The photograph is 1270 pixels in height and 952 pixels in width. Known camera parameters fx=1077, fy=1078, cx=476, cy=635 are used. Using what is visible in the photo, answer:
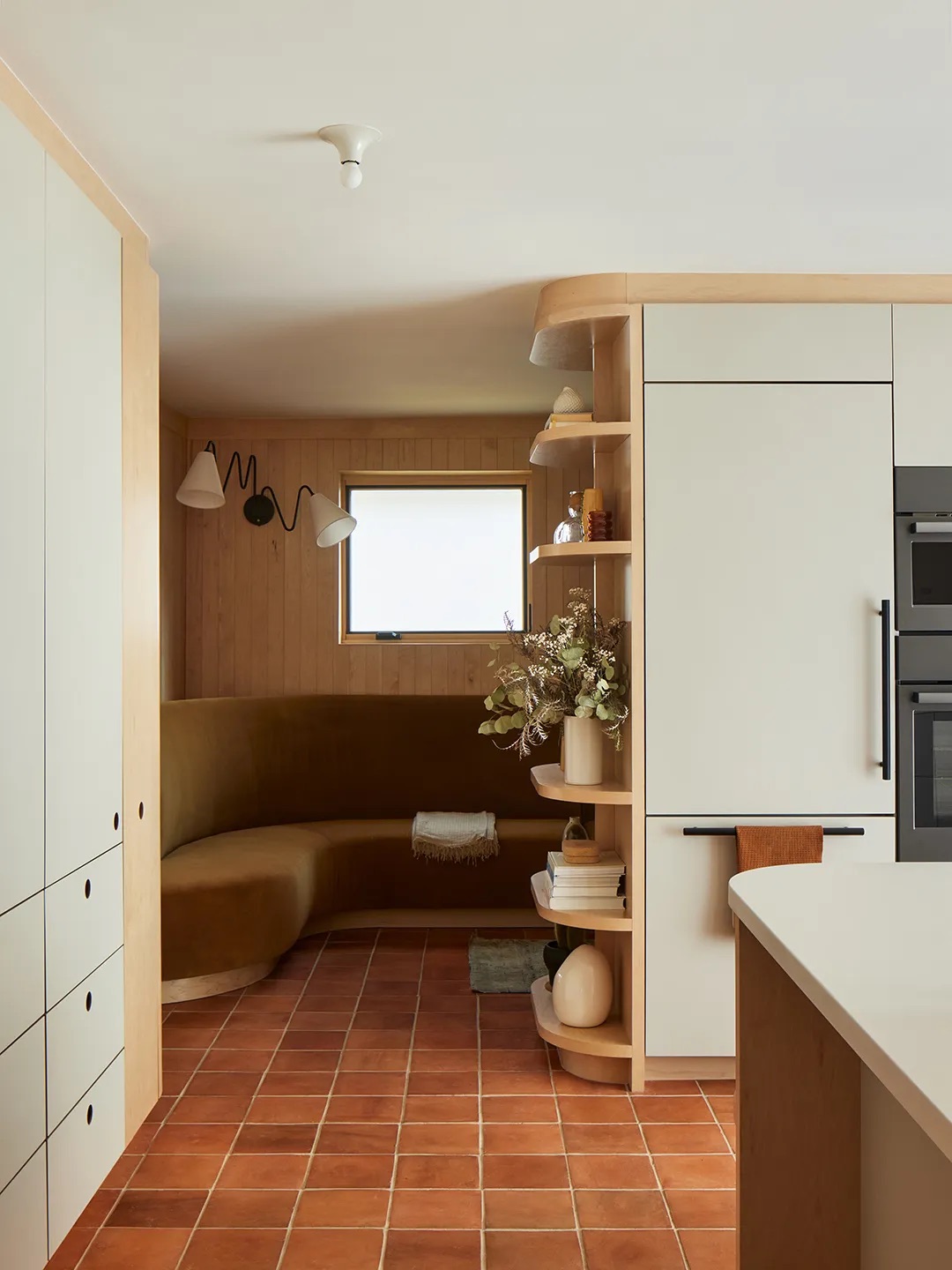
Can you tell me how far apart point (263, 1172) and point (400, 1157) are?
342 millimetres

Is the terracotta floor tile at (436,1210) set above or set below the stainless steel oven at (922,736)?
below

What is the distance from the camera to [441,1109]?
9.89ft

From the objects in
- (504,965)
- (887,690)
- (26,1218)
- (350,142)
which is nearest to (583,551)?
(887,690)

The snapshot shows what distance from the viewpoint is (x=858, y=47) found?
2.00m

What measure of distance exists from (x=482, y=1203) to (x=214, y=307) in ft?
9.23

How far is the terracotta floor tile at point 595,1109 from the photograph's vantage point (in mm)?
2949

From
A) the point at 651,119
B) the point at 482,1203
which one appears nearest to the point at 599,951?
the point at 482,1203

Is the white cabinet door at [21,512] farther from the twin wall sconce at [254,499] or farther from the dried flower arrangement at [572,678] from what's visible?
the twin wall sconce at [254,499]

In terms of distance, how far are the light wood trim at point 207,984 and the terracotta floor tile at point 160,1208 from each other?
54.4 inches

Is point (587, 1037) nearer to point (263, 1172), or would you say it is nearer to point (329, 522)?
point (263, 1172)

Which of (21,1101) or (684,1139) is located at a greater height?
(21,1101)

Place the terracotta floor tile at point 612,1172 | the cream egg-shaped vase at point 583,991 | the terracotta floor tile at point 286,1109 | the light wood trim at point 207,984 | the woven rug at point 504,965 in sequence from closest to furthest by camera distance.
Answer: the terracotta floor tile at point 612,1172, the terracotta floor tile at point 286,1109, the cream egg-shaped vase at point 583,991, the light wood trim at point 207,984, the woven rug at point 504,965

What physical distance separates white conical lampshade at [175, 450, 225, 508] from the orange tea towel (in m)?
2.77

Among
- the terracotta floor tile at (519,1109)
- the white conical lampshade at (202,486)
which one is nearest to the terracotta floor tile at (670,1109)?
the terracotta floor tile at (519,1109)
